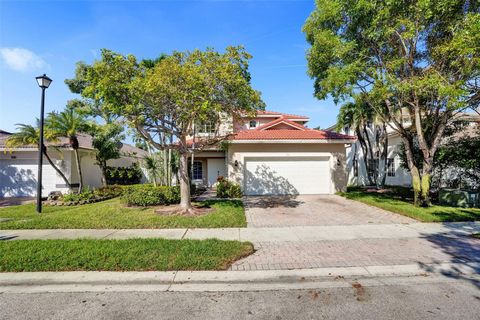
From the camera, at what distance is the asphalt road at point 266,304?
10.5 ft

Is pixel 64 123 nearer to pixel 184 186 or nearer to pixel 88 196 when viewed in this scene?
pixel 88 196

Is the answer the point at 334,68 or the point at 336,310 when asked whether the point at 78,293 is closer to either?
the point at 336,310

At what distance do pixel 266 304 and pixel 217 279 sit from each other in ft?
3.48

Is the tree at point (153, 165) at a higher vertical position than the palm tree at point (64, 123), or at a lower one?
lower

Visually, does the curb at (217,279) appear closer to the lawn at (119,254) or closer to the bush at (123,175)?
the lawn at (119,254)

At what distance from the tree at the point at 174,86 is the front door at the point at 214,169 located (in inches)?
350

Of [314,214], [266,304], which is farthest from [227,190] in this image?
[266,304]

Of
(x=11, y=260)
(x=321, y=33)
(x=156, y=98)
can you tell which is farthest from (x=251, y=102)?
(x=11, y=260)

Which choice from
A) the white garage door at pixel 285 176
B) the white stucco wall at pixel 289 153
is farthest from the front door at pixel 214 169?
the white garage door at pixel 285 176

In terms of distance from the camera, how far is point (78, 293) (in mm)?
3770

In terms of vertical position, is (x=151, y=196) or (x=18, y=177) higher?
(x=18, y=177)

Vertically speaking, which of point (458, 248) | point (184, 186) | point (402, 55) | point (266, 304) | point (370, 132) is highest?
point (402, 55)

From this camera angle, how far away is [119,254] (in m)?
4.96

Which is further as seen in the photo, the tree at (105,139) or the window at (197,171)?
the window at (197,171)
